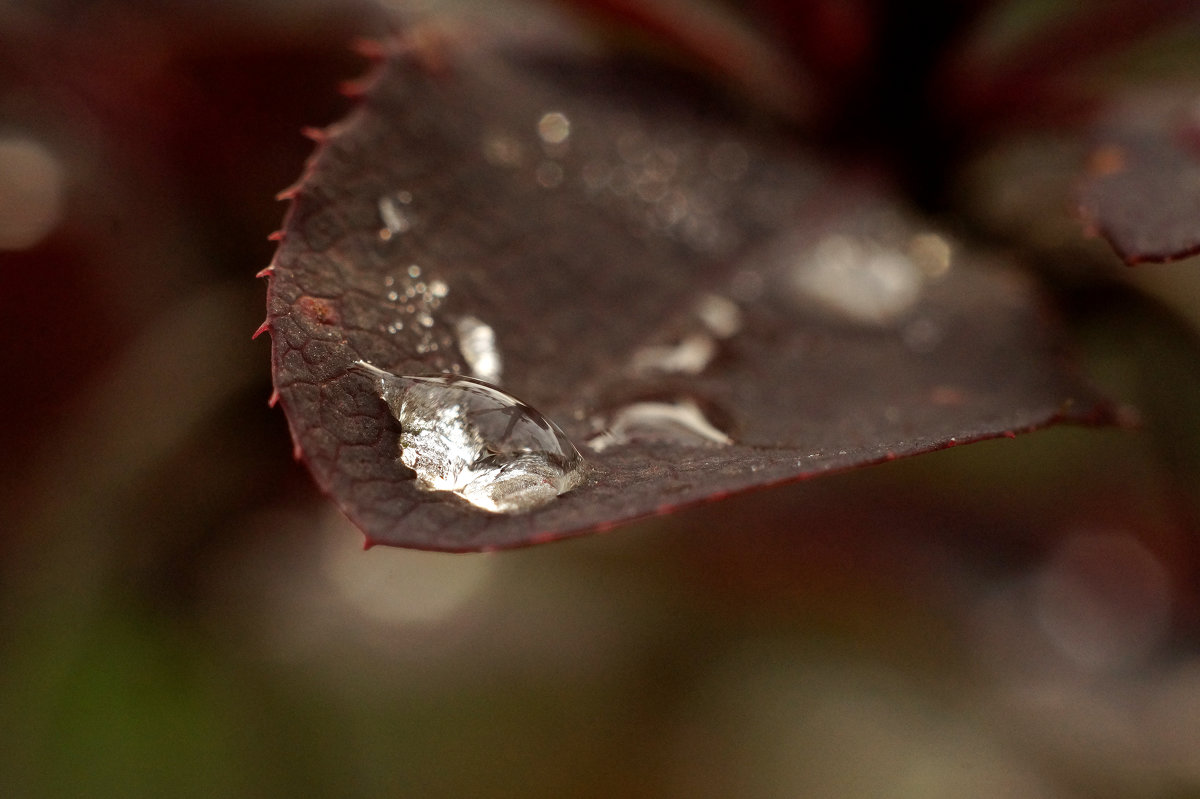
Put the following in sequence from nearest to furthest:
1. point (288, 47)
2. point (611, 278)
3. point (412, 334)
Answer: point (412, 334) < point (611, 278) < point (288, 47)

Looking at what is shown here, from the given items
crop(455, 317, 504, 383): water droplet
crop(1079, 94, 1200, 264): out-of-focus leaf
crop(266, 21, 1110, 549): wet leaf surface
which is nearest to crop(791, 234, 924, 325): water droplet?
crop(266, 21, 1110, 549): wet leaf surface

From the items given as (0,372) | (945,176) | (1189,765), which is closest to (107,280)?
(0,372)

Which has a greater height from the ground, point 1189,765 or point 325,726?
point 1189,765

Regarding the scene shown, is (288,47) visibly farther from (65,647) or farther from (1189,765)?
(1189,765)

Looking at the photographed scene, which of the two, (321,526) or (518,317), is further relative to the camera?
(321,526)

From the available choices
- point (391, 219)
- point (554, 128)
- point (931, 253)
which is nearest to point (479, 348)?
point (391, 219)

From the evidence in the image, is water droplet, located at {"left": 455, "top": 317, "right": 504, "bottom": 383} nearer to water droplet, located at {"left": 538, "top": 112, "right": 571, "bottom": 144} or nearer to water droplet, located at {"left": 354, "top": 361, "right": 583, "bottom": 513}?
water droplet, located at {"left": 354, "top": 361, "right": 583, "bottom": 513}

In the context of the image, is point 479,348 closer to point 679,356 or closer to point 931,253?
point 679,356
